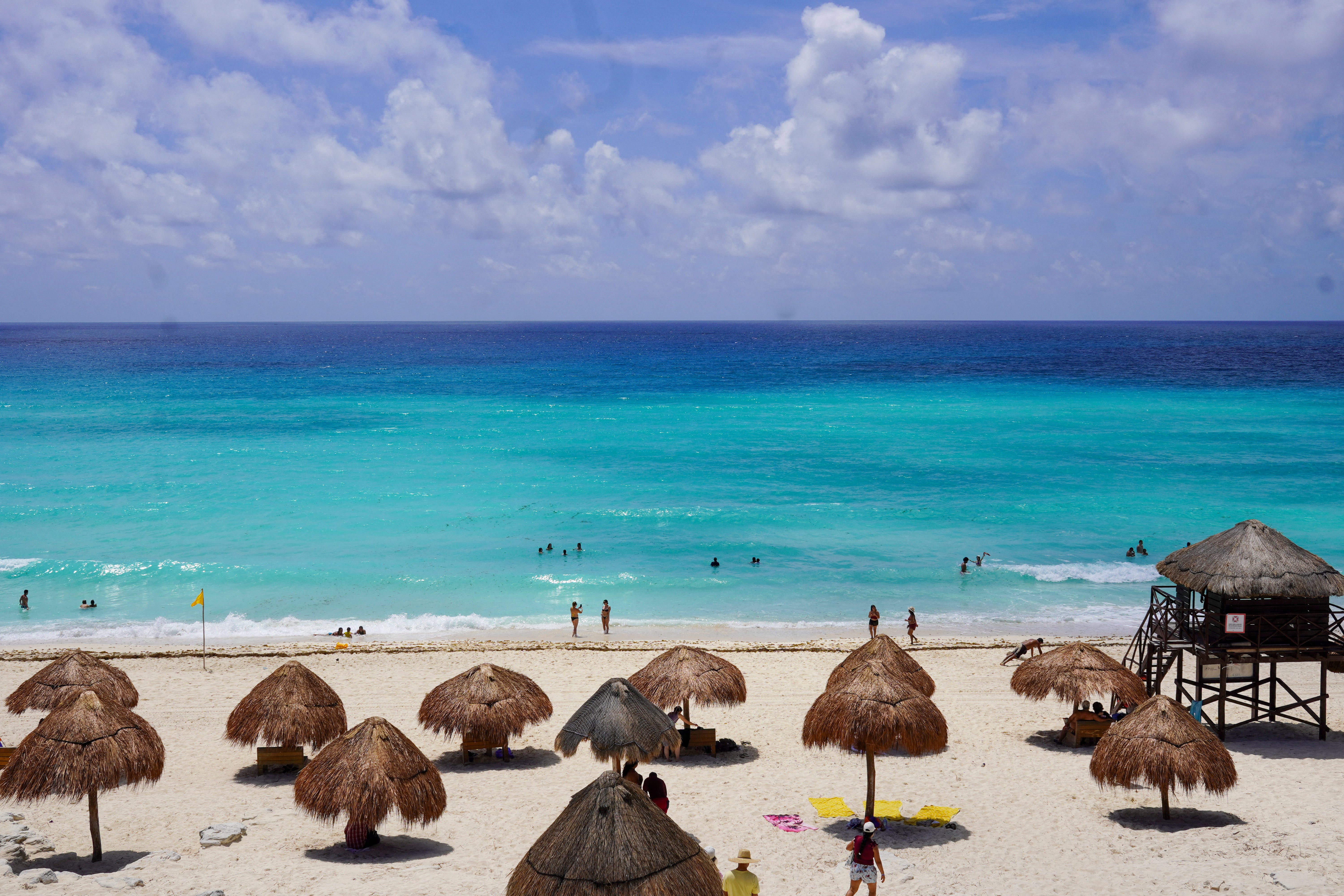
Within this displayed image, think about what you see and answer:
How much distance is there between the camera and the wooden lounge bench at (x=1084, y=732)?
1680 centimetres

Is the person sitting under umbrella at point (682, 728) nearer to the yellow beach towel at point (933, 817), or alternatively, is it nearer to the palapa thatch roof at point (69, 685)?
the yellow beach towel at point (933, 817)

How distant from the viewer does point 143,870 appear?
446 inches

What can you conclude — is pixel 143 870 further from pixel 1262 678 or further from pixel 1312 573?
pixel 1262 678

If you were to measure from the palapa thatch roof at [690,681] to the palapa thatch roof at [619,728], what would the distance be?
225 cm

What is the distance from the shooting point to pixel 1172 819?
13.5m

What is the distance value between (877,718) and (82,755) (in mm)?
9761

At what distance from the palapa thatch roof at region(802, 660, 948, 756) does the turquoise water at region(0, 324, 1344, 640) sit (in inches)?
531

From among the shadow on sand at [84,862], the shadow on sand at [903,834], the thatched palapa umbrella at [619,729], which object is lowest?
the shadow on sand at [903,834]

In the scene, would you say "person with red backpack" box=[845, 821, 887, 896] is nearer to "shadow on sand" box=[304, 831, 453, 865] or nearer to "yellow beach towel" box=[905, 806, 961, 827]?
"yellow beach towel" box=[905, 806, 961, 827]

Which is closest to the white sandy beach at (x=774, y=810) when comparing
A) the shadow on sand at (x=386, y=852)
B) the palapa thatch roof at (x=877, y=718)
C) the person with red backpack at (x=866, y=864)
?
the shadow on sand at (x=386, y=852)

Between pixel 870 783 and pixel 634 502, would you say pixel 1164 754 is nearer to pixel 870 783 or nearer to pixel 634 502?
pixel 870 783

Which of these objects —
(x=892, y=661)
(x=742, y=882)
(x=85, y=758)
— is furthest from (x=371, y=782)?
(x=892, y=661)

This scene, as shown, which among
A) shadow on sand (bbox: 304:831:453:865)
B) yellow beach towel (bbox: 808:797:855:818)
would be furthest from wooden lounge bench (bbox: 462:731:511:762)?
yellow beach towel (bbox: 808:797:855:818)

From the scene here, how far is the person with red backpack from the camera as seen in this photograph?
10203 millimetres
